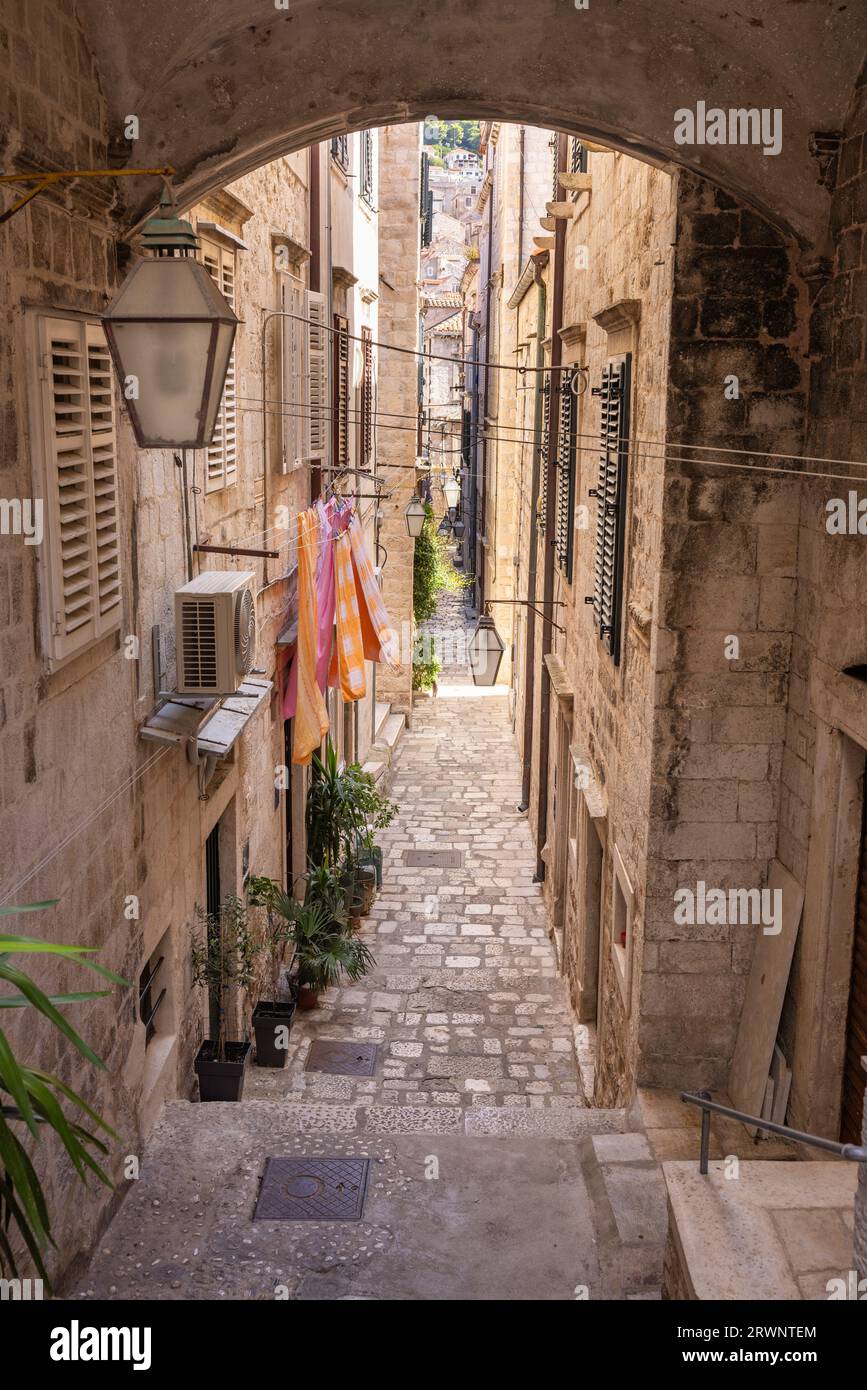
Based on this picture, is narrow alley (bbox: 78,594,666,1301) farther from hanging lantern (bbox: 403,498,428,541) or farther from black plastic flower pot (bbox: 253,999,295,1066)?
hanging lantern (bbox: 403,498,428,541)

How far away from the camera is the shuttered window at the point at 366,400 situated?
1744 centimetres

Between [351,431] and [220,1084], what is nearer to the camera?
[220,1084]

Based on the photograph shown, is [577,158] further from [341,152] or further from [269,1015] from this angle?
[269,1015]

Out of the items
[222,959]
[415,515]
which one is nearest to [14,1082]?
[222,959]

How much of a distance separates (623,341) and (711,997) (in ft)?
14.3

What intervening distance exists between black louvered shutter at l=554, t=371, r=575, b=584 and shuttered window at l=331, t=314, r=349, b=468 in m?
2.50

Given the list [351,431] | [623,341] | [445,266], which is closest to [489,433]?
[351,431]

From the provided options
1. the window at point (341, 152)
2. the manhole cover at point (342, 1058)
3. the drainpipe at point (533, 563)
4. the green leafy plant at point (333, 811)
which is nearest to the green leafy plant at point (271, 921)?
the manhole cover at point (342, 1058)

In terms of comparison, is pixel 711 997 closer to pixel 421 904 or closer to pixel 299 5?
pixel 299 5

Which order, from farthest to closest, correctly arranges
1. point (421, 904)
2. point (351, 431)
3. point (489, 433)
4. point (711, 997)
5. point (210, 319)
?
point (489, 433) < point (351, 431) < point (421, 904) < point (711, 997) < point (210, 319)

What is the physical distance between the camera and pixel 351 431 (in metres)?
16.0

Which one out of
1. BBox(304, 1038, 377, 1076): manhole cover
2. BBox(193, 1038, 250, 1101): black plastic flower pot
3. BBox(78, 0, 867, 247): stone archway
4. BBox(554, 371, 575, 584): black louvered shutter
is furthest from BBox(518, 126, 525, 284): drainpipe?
BBox(193, 1038, 250, 1101): black plastic flower pot

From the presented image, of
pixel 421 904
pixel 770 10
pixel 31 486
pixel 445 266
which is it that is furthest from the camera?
pixel 445 266

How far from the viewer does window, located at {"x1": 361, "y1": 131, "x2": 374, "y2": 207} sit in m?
17.4
